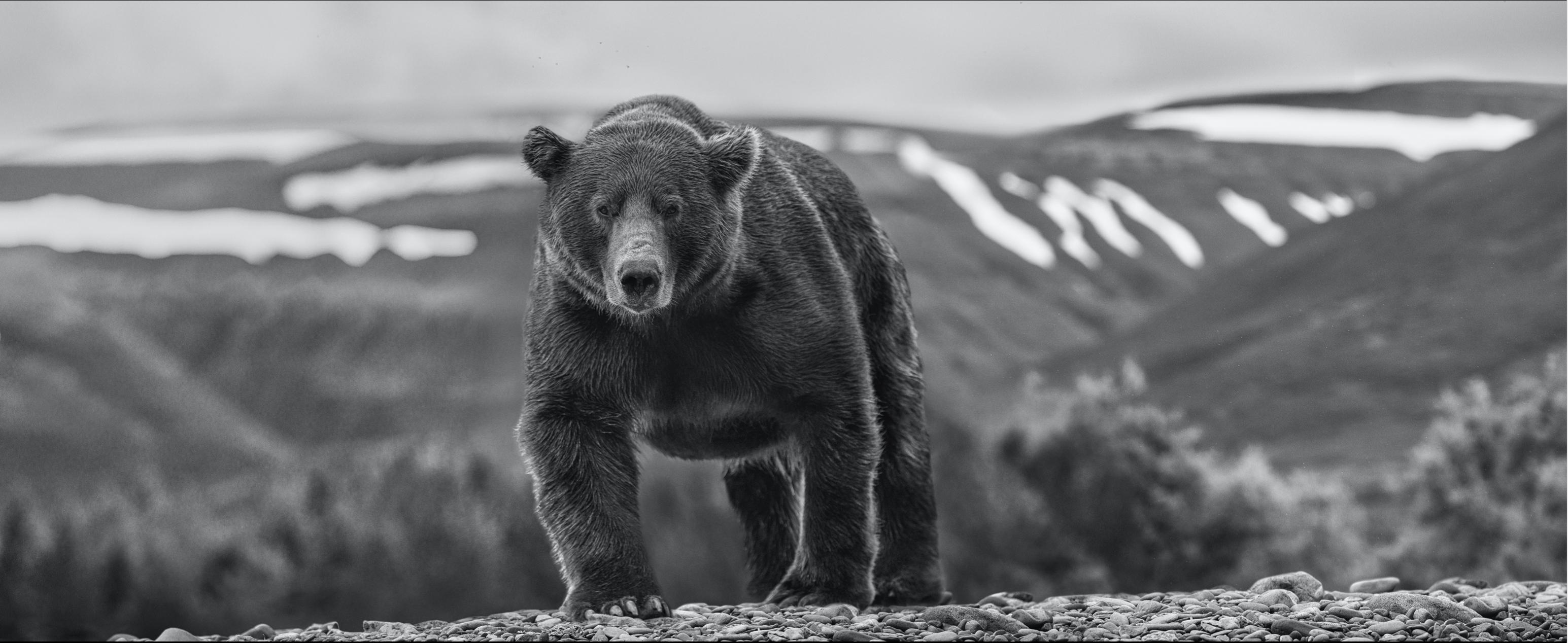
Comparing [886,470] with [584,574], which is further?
[886,470]

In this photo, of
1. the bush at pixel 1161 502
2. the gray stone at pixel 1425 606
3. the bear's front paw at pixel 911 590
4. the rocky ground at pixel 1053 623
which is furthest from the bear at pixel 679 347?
the bush at pixel 1161 502

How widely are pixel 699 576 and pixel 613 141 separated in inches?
601

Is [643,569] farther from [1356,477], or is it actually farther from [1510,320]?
[1510,320]

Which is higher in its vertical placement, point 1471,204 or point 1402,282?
point 1471,204

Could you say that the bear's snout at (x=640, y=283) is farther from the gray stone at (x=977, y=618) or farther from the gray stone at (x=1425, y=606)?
the gray stone at (x=1425, y=606)

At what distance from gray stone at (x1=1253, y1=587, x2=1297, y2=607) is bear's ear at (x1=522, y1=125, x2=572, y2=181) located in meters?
4.82

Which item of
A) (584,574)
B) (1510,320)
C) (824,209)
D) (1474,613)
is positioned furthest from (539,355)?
(1510,320)

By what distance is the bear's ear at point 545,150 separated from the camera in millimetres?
7711

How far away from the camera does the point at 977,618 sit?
7.93m

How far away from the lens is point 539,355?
824 centimetres

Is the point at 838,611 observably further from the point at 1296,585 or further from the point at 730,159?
the point at 1296,585

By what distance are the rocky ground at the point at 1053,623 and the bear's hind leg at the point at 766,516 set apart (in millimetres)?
698

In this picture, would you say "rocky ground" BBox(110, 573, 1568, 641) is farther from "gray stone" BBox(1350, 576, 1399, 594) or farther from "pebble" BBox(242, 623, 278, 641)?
"gray stone" BBox(1350, 576, 1399, 594)

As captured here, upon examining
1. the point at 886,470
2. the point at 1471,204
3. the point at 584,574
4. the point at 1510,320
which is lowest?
the point at 584,574
